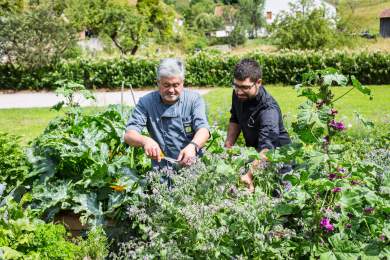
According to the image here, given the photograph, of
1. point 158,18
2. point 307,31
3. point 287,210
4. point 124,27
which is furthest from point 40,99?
point 158,18

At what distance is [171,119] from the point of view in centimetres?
357

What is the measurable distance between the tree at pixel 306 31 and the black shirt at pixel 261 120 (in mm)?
20639

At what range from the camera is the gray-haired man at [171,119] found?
3.42 metres

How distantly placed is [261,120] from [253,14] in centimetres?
5882

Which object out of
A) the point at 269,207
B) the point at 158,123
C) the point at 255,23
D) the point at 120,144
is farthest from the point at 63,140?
the point at 255,23

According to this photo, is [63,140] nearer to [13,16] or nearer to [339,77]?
[339,77]

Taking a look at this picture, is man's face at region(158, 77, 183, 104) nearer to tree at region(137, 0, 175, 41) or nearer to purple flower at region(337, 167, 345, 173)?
purple flower at region(337, 167, 345, 173)

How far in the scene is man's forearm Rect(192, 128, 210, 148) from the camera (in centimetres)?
339

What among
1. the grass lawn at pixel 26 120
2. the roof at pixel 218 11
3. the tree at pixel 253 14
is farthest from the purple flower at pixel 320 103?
the roof at pixel 218 11

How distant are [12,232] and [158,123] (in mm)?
1182

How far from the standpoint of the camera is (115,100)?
15320 mm

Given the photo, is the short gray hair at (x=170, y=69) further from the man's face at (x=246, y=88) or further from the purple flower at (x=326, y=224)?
the purple flower at (x=326, y=224)

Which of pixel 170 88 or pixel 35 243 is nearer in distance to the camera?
pixel 35 243

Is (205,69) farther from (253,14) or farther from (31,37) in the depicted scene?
(253,14)
